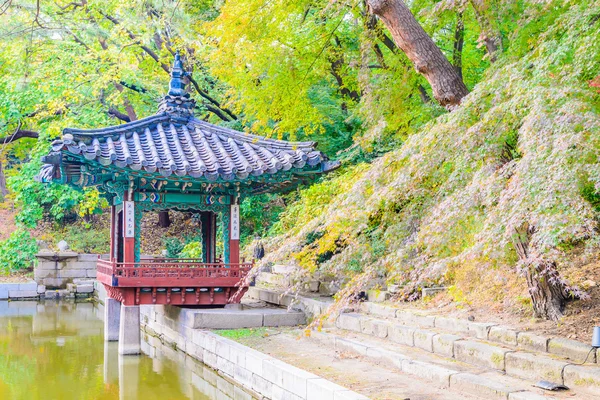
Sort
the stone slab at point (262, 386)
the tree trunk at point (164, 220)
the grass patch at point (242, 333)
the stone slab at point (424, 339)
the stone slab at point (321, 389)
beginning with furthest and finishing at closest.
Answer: the tree trunk at point (164, 220)
the grass patch at point (242, 333)
the stone slab at point (424, 339)
the stone slab at point (262, 386)
the stone slab at point (321, 389)

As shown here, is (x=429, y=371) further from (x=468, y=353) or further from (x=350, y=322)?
(x=350, y=322)

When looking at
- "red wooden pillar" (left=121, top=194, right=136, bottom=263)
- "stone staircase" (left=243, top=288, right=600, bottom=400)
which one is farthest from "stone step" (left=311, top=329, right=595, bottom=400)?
"red wooden pillar" (left=121, top=194, right=136, bottom=263)

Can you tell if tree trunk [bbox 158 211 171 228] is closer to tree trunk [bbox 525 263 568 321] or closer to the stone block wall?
the stone block wall

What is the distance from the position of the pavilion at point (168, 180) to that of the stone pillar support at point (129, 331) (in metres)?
0.02

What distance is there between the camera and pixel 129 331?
11188mm

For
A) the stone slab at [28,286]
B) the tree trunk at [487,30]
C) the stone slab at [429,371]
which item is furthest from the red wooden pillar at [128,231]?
the stone slab at [28,286]

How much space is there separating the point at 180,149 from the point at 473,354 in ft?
22.7

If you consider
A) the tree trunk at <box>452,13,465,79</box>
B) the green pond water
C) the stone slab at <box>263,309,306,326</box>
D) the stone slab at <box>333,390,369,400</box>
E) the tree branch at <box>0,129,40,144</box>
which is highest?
the tree branch at <box>0,129,40,144</box>

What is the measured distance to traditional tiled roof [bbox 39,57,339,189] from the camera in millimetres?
10344

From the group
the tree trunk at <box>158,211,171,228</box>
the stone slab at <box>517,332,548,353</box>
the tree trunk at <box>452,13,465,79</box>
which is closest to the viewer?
the stone slab at <box>517,332,548,353</box>

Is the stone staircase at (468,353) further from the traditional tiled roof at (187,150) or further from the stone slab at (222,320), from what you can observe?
the traditional tiled roof at (187,150)

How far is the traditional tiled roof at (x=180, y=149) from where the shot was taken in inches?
407

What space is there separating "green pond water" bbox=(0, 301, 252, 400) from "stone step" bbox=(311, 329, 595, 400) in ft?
5.82

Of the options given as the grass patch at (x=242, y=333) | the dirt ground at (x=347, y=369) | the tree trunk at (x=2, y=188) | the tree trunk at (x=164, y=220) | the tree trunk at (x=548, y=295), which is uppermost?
the tree trunk at (x=2, y=188)
